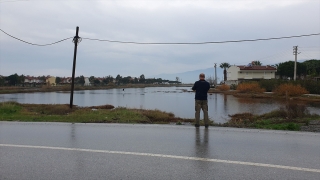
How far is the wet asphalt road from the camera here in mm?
5176

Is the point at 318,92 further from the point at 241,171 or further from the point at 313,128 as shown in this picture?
the point at 241,171

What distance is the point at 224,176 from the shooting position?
197 inches

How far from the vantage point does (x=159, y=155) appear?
6430 millimetres

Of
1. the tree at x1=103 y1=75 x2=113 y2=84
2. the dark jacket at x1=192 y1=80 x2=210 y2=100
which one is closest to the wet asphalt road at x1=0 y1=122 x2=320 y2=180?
the dark jacket at x1=192 y1=80 x2=210 y2=100

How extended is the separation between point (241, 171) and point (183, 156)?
56.0 inches

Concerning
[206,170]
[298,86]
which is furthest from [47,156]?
[298,86]

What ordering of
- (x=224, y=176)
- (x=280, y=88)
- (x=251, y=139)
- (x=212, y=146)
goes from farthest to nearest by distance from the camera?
(x=280, y=88)
(x=251, y=139)
(x=212, y=146)
(x=224, y=176)

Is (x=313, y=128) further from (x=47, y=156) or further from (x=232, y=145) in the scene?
(x=47, y=156)

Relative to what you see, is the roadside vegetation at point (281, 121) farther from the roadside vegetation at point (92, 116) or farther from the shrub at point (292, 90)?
the shrub at point (292, 90)

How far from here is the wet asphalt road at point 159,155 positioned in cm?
518

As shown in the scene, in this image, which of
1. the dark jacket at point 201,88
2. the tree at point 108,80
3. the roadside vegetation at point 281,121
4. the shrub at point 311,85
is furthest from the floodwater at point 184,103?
the tree at point 108,80

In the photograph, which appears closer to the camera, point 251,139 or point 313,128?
point 251,139

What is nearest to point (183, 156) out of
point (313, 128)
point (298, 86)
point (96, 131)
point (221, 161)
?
point (221, 161)

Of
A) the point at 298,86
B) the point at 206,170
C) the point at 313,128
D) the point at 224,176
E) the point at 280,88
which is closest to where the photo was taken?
the point at 224,176
